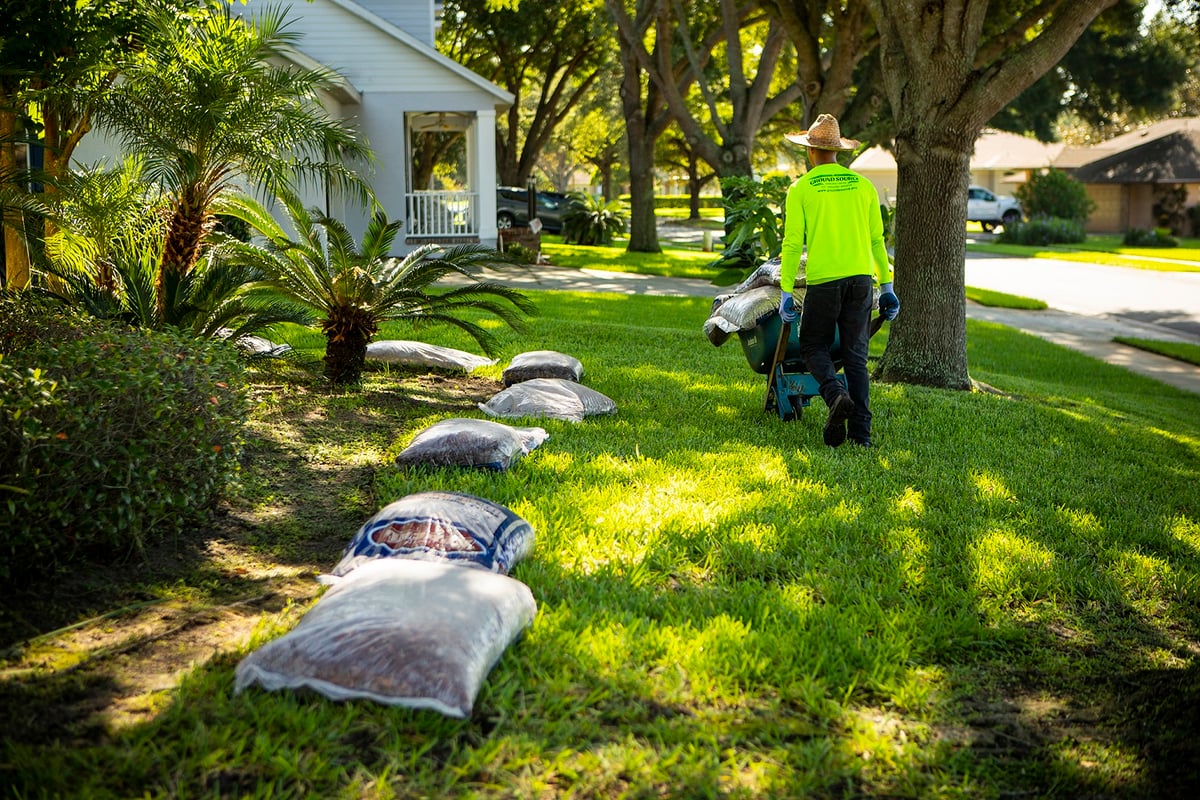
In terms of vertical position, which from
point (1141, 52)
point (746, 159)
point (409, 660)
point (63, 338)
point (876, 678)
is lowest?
point (876, 678)

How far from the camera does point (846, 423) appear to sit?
7.22 meters

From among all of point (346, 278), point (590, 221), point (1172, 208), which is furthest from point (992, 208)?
point (346, 278)

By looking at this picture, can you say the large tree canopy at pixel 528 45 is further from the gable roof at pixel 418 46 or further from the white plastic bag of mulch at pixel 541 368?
the white plastic bag of mulch at pixel 541 368

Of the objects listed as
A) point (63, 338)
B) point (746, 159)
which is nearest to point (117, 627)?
point (63, 338)

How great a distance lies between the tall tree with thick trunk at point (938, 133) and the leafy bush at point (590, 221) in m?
20.8

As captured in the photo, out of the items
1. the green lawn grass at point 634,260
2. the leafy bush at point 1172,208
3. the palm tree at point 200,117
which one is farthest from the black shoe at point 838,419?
the leafy bush at point 1172,208

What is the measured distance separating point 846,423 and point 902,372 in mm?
2972

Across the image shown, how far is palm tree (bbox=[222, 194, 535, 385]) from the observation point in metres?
8.13

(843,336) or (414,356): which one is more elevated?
(843,336)

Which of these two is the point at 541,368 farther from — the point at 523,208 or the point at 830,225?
the point at 523,208

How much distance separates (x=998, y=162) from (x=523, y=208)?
32.8m

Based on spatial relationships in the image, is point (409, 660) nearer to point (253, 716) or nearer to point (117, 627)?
point (253, 716)

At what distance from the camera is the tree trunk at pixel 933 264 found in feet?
31.8

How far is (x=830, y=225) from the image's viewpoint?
6934 mm
